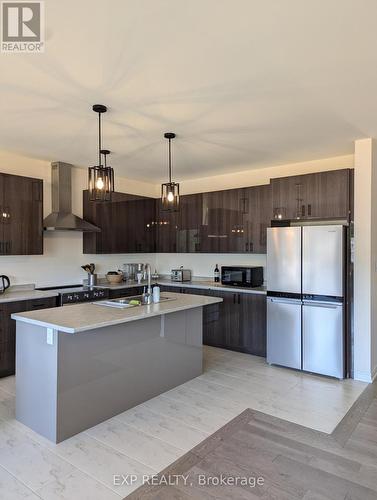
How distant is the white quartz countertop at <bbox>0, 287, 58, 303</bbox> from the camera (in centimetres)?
394

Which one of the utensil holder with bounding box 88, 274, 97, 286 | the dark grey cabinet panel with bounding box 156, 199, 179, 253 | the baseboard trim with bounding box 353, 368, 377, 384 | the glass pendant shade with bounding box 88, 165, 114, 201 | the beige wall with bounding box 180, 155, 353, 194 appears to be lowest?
the baseboard trim with bounding box 353, 368, 377, 384

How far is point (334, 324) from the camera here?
391 centimetres

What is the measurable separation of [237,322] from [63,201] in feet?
10.1

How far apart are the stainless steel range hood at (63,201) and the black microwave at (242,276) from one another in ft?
6.91

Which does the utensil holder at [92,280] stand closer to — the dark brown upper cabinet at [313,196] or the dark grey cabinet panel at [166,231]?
the dark grey cabinet panel at [166,231]

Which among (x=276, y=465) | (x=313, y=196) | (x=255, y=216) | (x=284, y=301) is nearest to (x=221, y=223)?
(x=255, y=216)

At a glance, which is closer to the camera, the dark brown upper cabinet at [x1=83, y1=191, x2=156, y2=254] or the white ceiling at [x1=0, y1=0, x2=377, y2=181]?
the white ceiling at [x1=0, y1=0, x2=377, y2=181]

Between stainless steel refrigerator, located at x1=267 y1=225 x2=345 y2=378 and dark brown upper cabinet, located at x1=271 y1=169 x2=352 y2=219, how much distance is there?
1.08 ft

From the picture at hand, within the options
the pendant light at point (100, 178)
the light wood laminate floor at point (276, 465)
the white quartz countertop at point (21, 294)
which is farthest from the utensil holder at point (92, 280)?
the light wood laminate floor at point (276, 465)

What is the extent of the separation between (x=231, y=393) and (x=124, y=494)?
1.67 m

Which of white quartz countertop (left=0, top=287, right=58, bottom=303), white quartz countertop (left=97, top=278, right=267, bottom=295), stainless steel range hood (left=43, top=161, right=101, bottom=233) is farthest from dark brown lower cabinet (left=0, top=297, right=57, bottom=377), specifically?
white quartz countertop (left=97, top=278, right=267, bottom=295)

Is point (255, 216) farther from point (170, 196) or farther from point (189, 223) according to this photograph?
point (170, 196)

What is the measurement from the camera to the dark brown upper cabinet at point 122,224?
5.30 m

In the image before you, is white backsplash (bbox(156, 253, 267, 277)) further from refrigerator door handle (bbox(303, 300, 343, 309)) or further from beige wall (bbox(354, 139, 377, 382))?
beige wall (bbox(354, 139, 377, 382))
